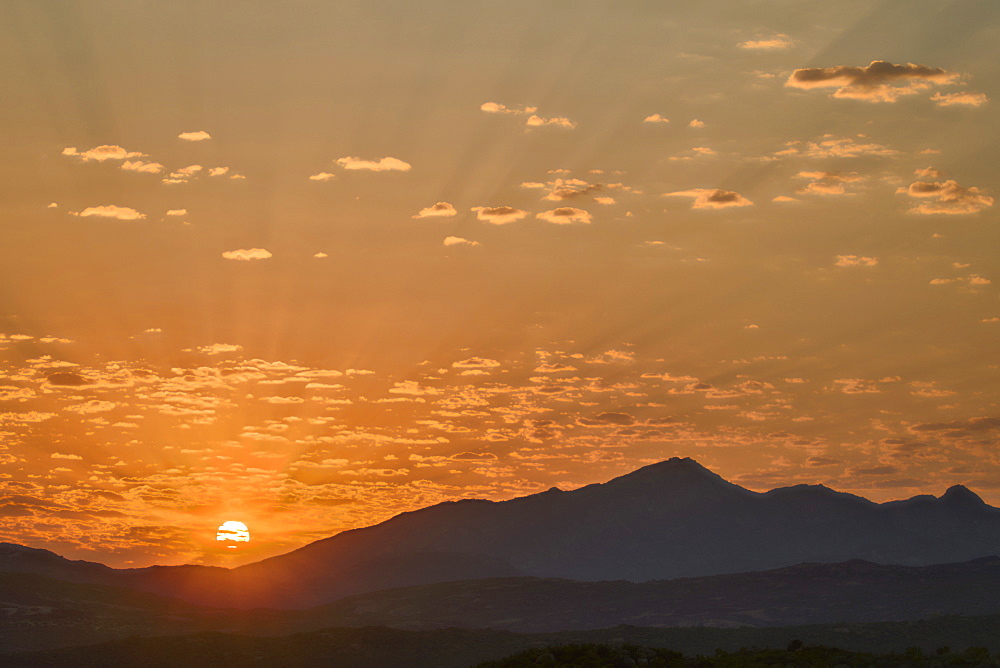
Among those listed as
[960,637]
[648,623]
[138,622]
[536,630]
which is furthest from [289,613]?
[960,637]

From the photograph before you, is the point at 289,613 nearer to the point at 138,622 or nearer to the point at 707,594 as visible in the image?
the point at 138,622

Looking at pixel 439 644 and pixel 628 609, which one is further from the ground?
pixel 439 644

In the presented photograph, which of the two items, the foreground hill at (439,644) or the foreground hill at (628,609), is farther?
the foreground hill at (628,609)

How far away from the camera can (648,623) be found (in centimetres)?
17762

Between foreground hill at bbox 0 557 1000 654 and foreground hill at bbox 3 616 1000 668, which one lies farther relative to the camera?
foreground hill at bbox 0 557 1000 654

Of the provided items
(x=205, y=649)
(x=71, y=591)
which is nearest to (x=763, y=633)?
(x=205, y=649)

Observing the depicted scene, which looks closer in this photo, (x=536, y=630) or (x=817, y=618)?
(x=817, y=618)

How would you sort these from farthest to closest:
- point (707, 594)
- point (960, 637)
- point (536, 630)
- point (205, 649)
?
point (707, 594) → point (536, 630) → point (205, 649) → point (960, 637)

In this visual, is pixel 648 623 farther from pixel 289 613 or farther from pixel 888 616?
pixel 289 613

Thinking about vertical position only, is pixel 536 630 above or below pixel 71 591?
below

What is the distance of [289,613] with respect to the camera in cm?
19712

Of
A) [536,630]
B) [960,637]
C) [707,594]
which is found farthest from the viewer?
[707,594]

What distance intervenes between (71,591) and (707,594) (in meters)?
130

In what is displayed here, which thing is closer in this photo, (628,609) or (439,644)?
(439,644)
